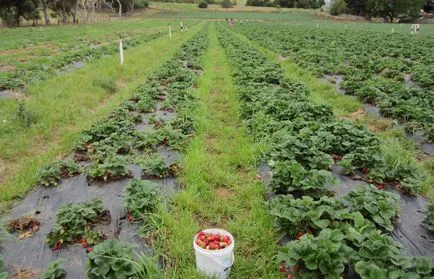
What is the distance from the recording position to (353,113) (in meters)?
8.47

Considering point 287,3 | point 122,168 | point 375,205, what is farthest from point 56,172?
point 287,3

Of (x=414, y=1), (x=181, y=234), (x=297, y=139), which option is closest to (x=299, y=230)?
(x=181, y=234)

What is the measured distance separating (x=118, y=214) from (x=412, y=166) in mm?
4111

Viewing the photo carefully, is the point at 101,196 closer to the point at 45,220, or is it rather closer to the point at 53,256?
the point at 45,220

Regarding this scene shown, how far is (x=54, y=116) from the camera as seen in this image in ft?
26.1

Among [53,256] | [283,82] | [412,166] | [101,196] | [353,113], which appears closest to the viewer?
[53,256]

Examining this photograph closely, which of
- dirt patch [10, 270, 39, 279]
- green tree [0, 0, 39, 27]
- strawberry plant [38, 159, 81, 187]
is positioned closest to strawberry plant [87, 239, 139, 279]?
dirt patch [10, 270, 39, 279]

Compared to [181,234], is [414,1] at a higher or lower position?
higher

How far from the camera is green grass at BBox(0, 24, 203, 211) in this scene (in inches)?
226

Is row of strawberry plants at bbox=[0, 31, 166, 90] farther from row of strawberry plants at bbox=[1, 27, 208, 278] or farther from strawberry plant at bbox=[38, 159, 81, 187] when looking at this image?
strawberry plant at bbox=[38, 159, 81, 187]

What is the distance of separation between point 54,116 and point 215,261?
6.19 metres

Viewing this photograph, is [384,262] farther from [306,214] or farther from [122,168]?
[122,168]

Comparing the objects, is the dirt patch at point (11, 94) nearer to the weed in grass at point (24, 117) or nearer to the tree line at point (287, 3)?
the weed in grass at point (24, 117)

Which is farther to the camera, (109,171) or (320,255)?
(109,171)
